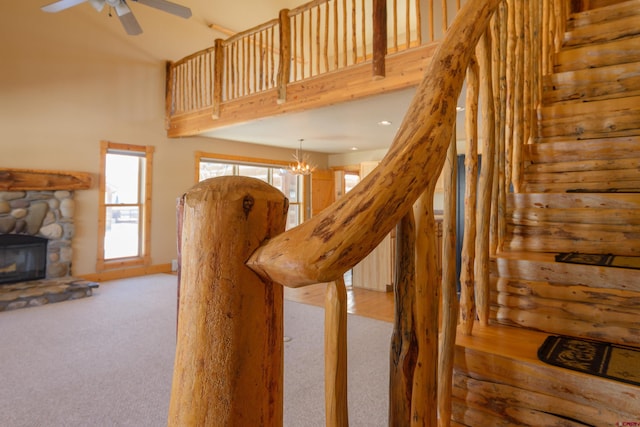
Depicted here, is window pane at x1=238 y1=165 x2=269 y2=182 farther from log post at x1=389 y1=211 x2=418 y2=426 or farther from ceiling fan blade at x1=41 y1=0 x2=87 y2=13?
log post at x1=389 y1=211 x2=418 y2=426

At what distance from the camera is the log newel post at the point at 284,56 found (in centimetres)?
481

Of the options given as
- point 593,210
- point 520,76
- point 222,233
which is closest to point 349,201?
point 222,233

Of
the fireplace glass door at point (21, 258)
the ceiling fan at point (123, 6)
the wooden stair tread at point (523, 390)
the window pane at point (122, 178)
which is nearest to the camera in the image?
the wooden stair tread at point (523, 390)

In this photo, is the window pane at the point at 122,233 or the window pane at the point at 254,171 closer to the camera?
the window pane at the point at 122,233

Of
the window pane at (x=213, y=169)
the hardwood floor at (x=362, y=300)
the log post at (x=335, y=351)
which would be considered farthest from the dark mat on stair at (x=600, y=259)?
the window pane at (x=213, y=169)

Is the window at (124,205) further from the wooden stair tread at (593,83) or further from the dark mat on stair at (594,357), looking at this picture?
the dark mat on stair at (594,357)

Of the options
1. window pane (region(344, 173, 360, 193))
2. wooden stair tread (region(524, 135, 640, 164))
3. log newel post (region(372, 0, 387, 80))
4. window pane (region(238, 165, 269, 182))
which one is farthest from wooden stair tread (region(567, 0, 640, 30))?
window pane (region(344, 173, 360, 193))

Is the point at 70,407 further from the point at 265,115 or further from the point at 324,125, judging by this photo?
the point at 324,125

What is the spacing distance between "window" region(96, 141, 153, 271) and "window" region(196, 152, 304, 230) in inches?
42.3

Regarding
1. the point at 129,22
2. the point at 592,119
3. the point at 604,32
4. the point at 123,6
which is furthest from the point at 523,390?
the point at 129,22

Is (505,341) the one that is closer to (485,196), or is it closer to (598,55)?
(485,196)

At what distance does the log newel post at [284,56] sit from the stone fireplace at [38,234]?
335 cm

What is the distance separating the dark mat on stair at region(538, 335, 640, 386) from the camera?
0.91 metres

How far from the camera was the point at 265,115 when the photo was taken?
5.13m
